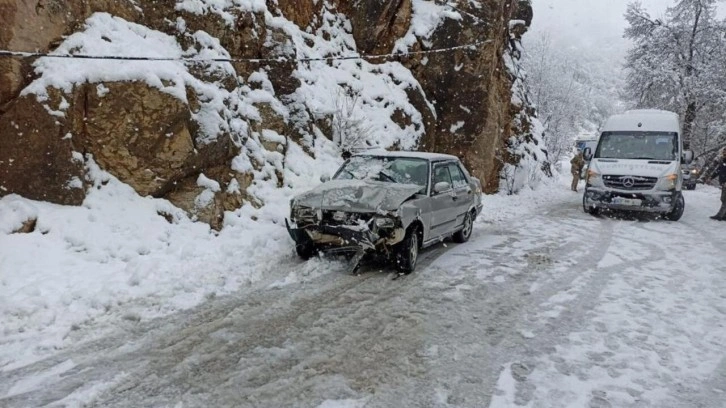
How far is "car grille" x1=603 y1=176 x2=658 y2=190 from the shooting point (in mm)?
12148

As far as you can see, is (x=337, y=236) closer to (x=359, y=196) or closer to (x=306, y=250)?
(x=359, y=196)

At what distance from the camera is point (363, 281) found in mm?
6250

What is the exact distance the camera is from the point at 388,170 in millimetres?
7680

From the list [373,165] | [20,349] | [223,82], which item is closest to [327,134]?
[223,82]

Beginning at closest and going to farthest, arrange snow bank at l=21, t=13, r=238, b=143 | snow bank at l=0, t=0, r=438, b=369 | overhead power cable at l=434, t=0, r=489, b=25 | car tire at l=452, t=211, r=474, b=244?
1. snow bank at l=0, t=0, r=438, b=369
2. snow bank at l=21, t=13, r=238, b=143
3. car tire at l=452, t=211, r=474, b=244
4. overhead power cable at l=434, t=0, r=489, b=25

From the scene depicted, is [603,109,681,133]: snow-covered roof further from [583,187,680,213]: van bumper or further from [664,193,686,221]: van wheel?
[583,187,680,213]: van bumper

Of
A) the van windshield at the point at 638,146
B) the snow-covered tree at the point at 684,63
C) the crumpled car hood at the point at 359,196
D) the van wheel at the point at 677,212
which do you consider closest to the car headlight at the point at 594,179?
the van windshield at the point at 638,146

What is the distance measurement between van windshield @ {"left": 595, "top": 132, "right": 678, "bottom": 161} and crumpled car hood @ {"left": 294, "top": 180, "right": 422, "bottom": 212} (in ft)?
28.5

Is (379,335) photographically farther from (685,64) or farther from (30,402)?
(685,64)

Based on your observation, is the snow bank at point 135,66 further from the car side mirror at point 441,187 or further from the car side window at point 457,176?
the car side window at point 457,176

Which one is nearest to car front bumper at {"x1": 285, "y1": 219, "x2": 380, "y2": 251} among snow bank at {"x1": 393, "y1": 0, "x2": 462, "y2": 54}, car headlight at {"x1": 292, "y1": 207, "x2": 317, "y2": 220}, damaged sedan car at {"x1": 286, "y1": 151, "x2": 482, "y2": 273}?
damaged sedan car at {"x1": 286, "y1": 151, "x2": 482, "y2": 273}

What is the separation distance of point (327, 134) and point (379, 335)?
8.98 m

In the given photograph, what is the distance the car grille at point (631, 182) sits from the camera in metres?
12.1

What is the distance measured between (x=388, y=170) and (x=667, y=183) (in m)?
8.27
